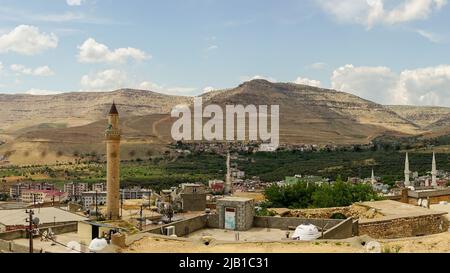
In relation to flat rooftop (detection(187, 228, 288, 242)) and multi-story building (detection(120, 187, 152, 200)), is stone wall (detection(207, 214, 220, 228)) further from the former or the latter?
multi-story building (detection(120, 187, 152, 200))

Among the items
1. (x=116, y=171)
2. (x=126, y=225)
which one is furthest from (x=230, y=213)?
(x=116, y=171)

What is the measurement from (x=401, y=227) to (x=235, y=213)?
5168 mm

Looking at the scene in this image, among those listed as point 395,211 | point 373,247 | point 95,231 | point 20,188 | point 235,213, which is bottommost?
point 20,188

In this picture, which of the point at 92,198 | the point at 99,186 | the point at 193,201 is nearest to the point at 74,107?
the point at 99,186

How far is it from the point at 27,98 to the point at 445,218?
202m

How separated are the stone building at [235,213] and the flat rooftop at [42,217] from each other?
42.3ft

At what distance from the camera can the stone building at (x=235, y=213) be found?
13.4 m

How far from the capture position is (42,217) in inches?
1030

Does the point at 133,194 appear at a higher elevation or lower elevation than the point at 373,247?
lower

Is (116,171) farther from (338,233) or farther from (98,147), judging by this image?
(98,147)

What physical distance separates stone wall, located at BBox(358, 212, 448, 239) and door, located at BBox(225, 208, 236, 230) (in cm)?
353

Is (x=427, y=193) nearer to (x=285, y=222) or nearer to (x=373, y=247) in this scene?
(x=285, y=222)

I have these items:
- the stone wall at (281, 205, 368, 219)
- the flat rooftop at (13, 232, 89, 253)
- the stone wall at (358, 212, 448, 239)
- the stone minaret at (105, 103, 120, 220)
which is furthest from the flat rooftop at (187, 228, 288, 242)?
the stone minaret at (105, 103, 120, 220)

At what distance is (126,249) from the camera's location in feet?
31.0
